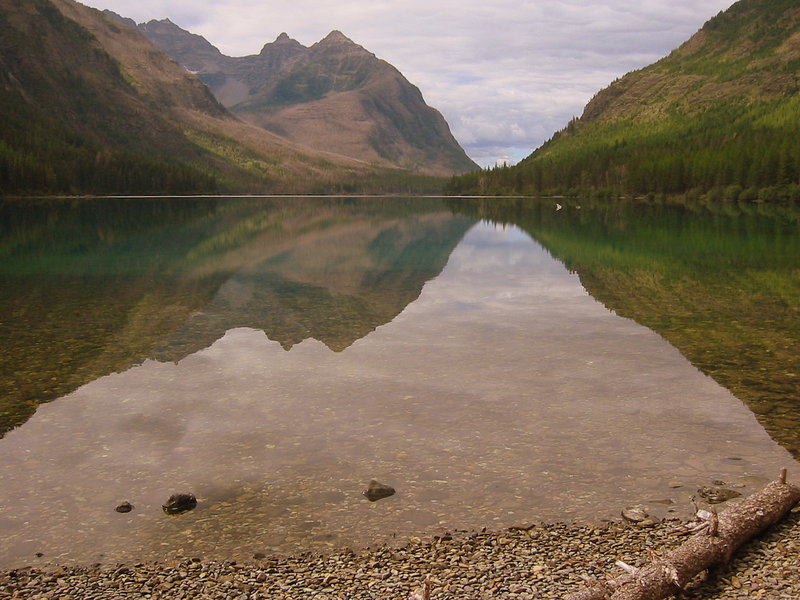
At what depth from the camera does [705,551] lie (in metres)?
10.9

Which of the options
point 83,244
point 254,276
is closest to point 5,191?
point 83,244

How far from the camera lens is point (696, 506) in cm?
1337

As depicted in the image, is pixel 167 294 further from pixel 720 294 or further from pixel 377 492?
pixel 720 294

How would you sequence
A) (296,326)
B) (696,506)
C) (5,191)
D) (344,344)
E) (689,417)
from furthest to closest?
(5,191), (296,326), (344,344), (689,417), (696,506)

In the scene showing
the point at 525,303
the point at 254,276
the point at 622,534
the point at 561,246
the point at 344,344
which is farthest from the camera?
the point at 561,246

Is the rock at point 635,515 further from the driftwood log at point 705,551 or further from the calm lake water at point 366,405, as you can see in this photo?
the driftwood log at point 705,551

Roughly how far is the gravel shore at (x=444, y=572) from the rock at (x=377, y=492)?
202 cm

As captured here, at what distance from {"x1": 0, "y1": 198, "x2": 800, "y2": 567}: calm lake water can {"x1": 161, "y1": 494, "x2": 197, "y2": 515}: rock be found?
0.65ft

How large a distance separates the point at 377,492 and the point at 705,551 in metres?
6.05

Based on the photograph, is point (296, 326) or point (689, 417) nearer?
point (689, 417)

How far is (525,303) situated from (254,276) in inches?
800

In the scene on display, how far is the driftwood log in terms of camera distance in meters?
9.90

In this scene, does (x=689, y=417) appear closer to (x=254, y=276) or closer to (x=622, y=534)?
(x=622, y=534)

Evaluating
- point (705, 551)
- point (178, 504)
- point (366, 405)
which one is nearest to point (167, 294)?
point (366, 405)
